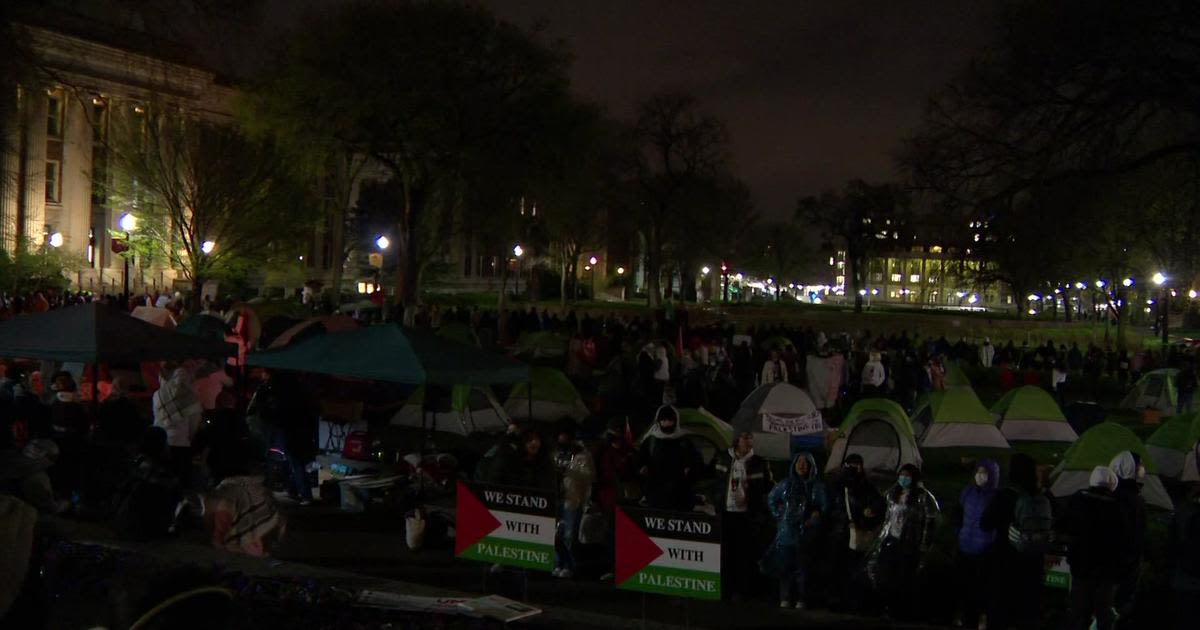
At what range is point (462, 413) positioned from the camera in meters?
17.0

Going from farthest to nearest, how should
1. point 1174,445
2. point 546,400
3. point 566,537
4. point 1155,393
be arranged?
point 1155,393 → point 546,400 → point 1174,445 → point 566,537

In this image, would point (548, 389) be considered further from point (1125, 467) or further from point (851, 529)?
point (1125, 467)

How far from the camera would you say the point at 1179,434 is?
1506 centimetres

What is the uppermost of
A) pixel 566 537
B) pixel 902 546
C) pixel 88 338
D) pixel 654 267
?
pixel 654 267

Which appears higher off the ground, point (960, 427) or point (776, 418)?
point (776, 418)

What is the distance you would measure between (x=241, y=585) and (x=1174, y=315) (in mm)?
88843

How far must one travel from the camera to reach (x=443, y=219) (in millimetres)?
41250

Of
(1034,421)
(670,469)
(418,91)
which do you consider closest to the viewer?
(670,469)

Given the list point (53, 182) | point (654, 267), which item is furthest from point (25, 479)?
point (654, 267)

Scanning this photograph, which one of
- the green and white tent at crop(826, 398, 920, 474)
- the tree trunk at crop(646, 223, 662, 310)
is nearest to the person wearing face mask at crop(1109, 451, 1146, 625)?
the green and white tent at crop(826, 398, 920, 474)

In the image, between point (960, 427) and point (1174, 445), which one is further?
point (960, 427)

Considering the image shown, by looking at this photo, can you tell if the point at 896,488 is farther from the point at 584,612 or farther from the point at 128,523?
→ the point at 128,523

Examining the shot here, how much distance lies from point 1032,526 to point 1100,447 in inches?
227

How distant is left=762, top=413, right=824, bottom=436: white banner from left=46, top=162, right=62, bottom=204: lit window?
46.0 m
